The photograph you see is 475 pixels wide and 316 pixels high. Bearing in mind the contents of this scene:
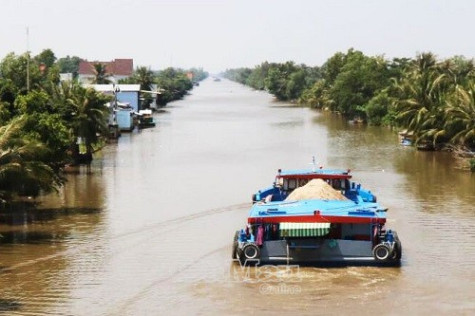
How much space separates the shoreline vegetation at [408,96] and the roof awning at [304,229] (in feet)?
78.3

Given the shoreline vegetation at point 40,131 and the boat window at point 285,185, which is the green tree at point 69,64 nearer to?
the shoreline vegetation at point 40,131

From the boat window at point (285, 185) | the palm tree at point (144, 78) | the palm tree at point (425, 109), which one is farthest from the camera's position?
the palm tree at point (144, 78)

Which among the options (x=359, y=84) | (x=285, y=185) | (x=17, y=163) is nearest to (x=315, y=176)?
(x=285, y=185)

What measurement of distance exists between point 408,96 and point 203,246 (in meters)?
40.4

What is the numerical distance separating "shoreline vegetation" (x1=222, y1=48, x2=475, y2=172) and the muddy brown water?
230 centimetres

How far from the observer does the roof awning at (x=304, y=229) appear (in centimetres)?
2236

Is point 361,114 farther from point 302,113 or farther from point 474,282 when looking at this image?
point 474,282

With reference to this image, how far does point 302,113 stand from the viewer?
341ft

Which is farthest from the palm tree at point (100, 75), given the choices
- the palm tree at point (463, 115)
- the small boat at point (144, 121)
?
the palm tree at point (463, 115)

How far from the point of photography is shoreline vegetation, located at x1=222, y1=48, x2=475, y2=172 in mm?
47562

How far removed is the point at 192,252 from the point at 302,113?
262 ft

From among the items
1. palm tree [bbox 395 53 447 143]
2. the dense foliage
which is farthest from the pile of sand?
the dense foliage

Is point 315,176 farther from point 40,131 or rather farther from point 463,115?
point 463,115

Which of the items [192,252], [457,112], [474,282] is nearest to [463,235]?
[474,282]
